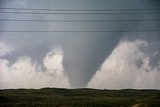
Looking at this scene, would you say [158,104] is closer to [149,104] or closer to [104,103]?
[149,104]

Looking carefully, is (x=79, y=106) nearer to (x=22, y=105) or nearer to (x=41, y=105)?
(x=41, y=105)

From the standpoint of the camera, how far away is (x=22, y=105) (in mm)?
79125

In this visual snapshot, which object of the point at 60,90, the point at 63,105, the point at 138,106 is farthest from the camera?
the point at 60,90

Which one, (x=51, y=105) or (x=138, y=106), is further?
(x=51, y=105)

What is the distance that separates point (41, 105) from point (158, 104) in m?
26.7

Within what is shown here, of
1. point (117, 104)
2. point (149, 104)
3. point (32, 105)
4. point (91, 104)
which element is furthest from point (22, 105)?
point (149, 104)

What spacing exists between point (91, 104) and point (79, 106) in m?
3.49

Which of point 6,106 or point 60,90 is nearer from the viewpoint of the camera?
point 6,106

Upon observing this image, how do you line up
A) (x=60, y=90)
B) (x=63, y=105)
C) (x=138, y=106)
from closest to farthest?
1. (x=138, y=106)
2. (x=63, y=105)
3. (x=60, y=90)

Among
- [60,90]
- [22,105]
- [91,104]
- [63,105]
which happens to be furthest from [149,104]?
[60,90]

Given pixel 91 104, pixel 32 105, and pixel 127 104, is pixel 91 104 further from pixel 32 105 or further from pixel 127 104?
pixel 32 105

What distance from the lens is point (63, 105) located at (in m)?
76.9

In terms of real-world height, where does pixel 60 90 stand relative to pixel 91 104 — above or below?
above

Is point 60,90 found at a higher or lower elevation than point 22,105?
higher
